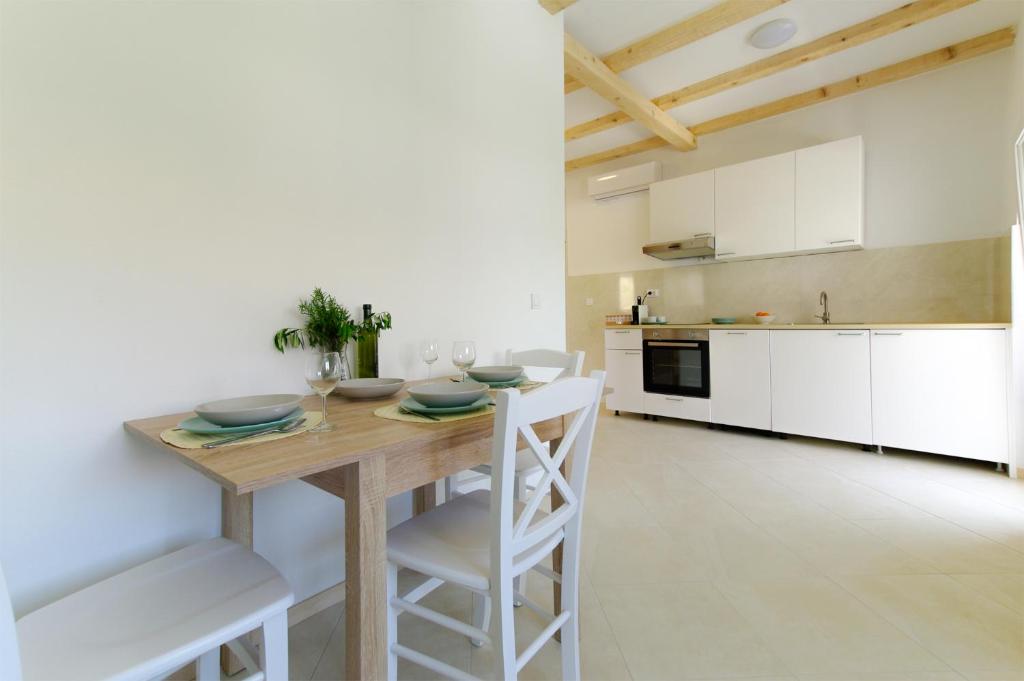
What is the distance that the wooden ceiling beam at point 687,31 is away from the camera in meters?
2.63

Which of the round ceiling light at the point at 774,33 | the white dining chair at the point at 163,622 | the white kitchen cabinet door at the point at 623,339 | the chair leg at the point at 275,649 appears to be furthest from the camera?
the white kitchen cabinet door at the point at 623,339

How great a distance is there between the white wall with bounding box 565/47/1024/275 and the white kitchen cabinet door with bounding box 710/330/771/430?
1277 millimetres

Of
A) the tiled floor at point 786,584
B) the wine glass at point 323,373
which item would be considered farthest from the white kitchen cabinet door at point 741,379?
the wine glass at point 323,373

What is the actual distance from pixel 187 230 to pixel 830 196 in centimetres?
418

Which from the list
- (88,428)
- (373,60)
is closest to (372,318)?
(88,428)

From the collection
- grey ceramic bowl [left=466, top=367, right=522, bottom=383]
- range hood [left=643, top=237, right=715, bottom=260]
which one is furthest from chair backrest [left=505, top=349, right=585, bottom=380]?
range hood [left=643, top=237, right=715, bottom=260]

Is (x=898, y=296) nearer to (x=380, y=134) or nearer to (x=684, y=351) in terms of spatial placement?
(x=684, y=351)

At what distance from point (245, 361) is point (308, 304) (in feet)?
0.91

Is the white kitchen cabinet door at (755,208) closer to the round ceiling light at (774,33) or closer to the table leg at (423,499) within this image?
the round ceiling light at (774,33)

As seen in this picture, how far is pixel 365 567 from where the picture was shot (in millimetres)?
857

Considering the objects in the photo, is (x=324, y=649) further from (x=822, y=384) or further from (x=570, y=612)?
(x=822, y=384)

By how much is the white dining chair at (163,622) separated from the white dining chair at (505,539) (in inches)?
11.2

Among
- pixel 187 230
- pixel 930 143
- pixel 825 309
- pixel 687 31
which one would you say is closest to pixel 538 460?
pixel 187 230

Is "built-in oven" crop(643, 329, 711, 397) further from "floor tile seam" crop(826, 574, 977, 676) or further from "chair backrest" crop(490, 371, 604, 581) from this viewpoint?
"chair backrest" crop(490, 371, 604, 581)
